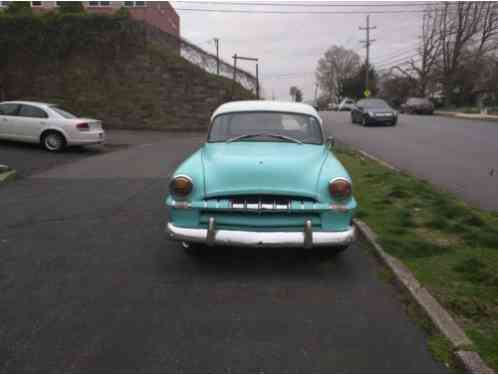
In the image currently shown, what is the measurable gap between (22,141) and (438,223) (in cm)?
1210

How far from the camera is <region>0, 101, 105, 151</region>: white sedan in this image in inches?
485

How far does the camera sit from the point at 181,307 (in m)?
3.45

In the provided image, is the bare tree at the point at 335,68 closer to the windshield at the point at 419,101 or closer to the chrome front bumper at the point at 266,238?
the windshield at the point at 419,101

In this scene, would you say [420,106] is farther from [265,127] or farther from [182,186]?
[182,186]

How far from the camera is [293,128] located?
5.41m

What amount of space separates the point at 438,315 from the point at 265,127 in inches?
121

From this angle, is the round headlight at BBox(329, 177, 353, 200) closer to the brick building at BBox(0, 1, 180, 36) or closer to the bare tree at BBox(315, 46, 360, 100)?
the brick building at BBox(0, 1, 180, 36)

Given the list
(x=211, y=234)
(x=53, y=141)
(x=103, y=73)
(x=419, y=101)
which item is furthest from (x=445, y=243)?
(x=419, y=101)

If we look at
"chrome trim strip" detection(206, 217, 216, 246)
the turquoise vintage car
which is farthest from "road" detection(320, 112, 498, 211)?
"chrome trim strip" detection(206, 217, 216, 246)

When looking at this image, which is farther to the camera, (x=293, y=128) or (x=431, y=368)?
(x=293, y=128)

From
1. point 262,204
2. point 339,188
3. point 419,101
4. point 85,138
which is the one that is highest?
point 419,101

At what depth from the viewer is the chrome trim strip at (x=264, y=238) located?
3.73 metres

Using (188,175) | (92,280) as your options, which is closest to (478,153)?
(188,175)

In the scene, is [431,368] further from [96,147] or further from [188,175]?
[96,147]
